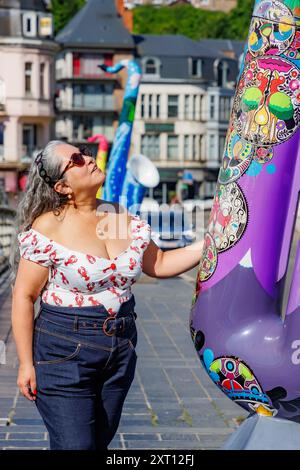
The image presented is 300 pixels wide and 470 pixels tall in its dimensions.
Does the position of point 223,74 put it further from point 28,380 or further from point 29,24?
point 28,380

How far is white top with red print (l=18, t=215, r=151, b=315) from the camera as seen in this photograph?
3.89 metres

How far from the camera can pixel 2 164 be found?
4691cm

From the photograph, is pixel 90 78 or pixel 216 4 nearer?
pixel 90 78

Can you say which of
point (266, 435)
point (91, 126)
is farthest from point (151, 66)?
point (266, 435)

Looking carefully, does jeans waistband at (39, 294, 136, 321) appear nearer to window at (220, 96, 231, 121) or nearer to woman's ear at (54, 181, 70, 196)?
woman's ear at (54, 181, 70, 196)

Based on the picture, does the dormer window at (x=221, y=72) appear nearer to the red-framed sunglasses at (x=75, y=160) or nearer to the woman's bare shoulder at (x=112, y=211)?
the woman's bare shoulder at (x=112, y=211)

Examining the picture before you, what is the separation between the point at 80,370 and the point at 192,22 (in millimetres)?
84015

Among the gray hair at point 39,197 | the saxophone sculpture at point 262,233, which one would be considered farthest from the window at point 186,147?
the saxophone sculpture at point 262,233

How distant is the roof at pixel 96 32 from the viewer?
205 ft

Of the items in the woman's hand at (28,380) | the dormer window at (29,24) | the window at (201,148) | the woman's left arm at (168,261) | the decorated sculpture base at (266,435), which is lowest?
the window at (201,148)

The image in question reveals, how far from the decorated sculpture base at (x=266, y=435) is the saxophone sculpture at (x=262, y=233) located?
0.11 ft

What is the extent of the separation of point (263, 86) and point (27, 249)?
3.41 feet

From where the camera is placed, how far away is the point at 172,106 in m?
65.4
